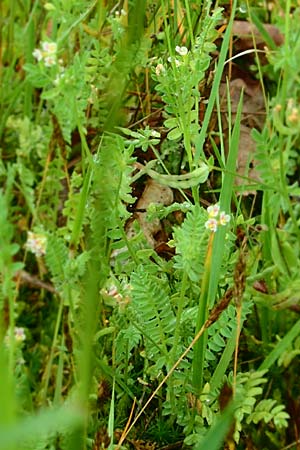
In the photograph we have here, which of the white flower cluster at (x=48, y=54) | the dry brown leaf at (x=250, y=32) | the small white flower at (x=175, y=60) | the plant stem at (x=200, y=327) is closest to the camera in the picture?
the plant stem at (x=200, y=327)

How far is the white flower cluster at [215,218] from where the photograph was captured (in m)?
1.15

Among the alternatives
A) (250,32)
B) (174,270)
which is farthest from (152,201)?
(250,32)

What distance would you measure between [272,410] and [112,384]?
0.24 metres

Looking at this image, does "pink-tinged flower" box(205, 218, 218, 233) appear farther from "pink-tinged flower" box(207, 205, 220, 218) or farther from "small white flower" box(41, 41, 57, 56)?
"small white flower" box(41, 41, 57, 56)

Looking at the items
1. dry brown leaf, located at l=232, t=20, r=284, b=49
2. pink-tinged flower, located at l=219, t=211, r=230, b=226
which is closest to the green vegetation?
pink-tinged flower, located at l=219, t=211, r=230, b=226

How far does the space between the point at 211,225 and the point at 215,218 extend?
3 centimetres

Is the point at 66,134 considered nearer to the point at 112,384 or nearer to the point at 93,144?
the point at 93,144

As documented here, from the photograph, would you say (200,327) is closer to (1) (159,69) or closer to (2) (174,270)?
(2) (174,270)

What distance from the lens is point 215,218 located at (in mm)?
1182

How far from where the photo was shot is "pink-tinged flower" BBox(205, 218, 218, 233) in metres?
1.15

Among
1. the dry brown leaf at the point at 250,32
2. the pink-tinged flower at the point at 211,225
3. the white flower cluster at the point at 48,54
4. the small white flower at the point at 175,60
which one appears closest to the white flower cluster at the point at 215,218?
the pink-tinged flower at the point at 211,225

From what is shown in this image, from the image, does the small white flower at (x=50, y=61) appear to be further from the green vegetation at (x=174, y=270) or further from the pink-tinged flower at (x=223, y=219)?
the pink-tinged flower at (x=223, y=219)

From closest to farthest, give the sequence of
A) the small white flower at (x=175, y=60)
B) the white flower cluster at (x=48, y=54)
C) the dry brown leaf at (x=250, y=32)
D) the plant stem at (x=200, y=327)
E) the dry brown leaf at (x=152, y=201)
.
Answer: the plant stem at (x=200, y=327) < the small white flower at (x=175, y=60) < the white flower cluster at (x=48, y=54) < the dry brown leaf at (x=152, y=201) < the dry brown leaf at (x=250, y=32)

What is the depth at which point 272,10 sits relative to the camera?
2.14 m
